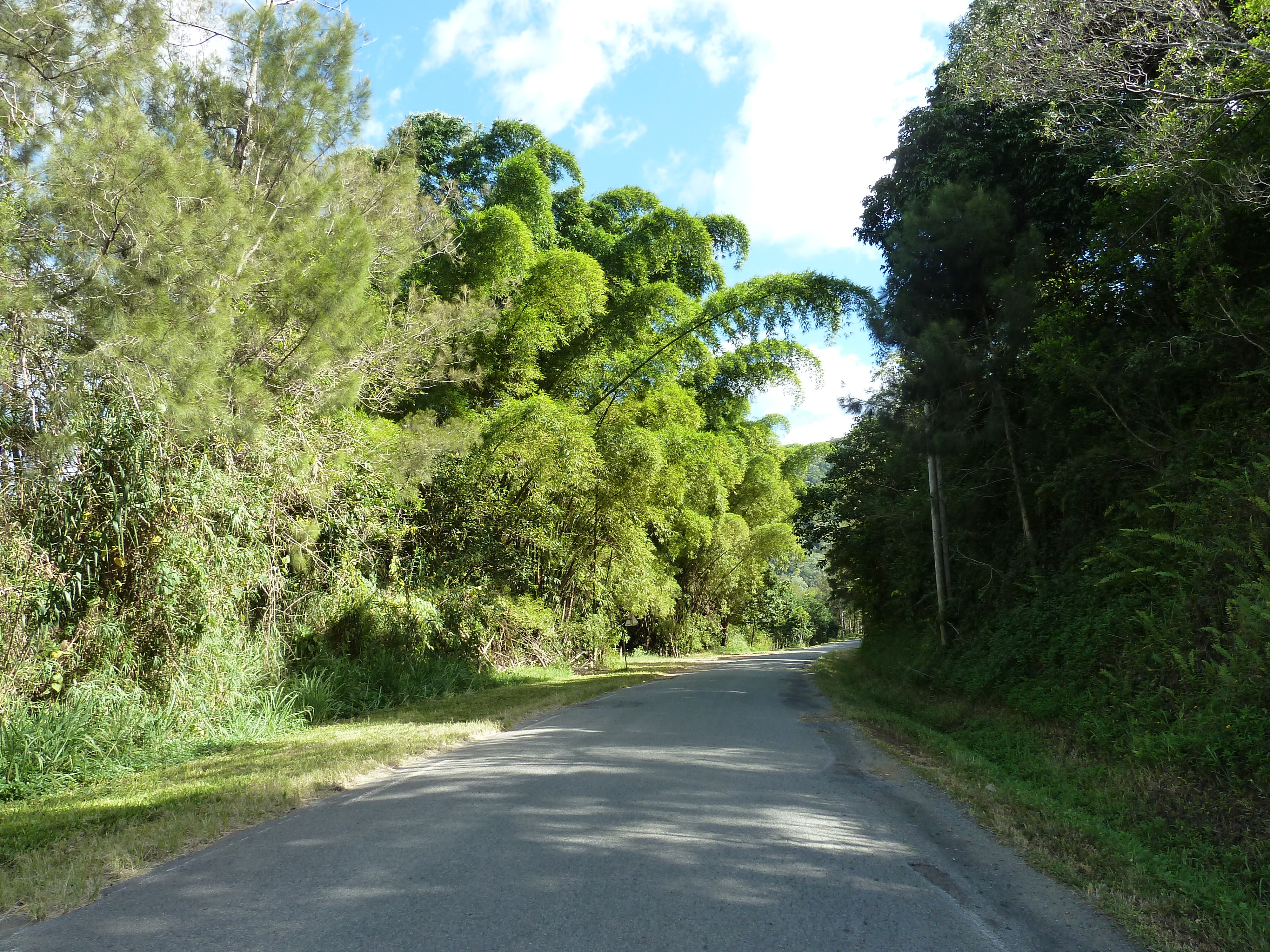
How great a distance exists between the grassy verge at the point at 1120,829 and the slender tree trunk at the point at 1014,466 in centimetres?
329

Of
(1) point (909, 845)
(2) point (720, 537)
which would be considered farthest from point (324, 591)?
(2) point (720, 537)

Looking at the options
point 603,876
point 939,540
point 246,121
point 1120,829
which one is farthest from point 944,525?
point 246,121

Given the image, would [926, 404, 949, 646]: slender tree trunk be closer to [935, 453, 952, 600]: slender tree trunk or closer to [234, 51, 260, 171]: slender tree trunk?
[935, 453, 952, 600]: slender tree trunk

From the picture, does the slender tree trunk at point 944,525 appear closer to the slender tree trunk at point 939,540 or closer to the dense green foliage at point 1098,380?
the slender tree trunk at point 939,540

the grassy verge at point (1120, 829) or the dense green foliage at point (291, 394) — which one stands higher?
the dense green foliage at point (291, 394)

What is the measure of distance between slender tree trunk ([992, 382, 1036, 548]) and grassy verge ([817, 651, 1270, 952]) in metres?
3.29

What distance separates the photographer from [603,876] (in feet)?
11.5

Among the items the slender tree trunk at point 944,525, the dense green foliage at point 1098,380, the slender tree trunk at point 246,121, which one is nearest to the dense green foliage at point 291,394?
the slender tree trunk at point 246,121

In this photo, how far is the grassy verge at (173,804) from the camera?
3590 millimetres

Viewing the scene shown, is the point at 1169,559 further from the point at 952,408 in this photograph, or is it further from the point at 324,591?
the point at 324,591

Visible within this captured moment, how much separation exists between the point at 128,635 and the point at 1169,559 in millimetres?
9479

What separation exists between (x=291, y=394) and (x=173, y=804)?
473 cm

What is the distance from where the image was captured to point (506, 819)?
4.39m

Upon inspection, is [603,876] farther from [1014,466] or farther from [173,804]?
[1014,466]
